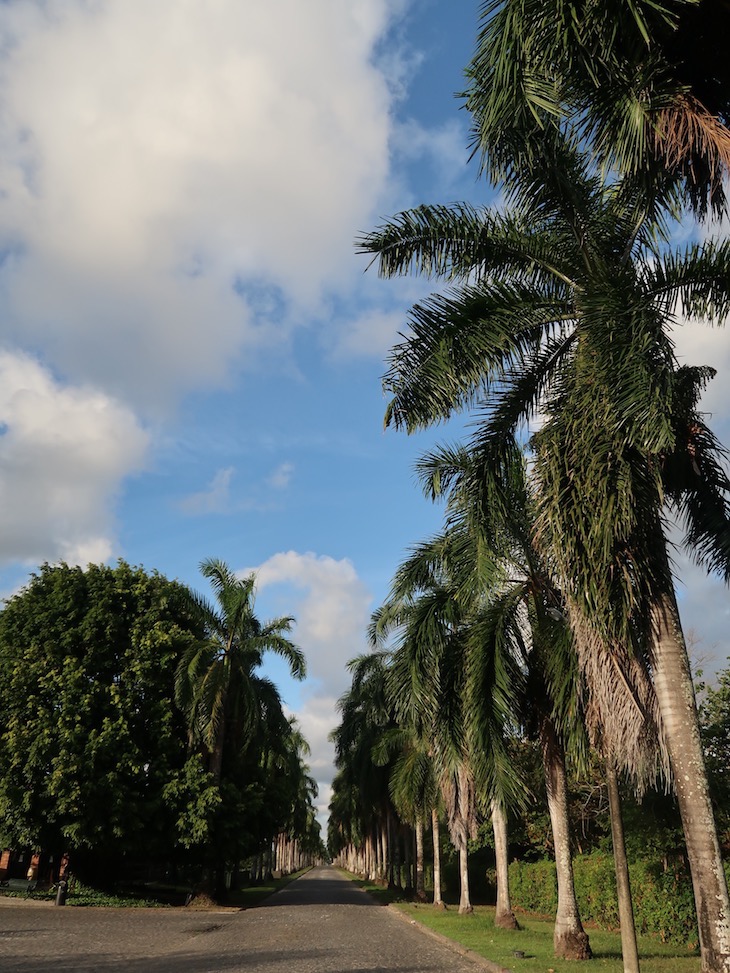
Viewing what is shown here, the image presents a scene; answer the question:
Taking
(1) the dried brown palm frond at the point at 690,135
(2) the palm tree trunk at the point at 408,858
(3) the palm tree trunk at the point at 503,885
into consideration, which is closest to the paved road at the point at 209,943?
(3) the palm tree trunk at the point at 503,885

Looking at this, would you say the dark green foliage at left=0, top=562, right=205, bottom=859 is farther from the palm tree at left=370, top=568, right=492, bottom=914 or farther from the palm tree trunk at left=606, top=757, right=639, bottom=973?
the palm tree trunk at left=606, top=757, right=639, bottom=973

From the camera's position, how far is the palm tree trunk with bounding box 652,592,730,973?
788 centimetres

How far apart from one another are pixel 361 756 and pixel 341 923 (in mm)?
16588

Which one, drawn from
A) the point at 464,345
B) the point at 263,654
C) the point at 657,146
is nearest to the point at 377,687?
the point at 263,654

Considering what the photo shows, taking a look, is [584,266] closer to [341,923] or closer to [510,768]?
[510,768]

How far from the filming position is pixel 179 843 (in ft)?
95.3

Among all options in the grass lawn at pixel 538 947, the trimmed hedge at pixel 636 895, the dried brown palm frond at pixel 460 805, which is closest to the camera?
the grass lawn at pixel 538 947

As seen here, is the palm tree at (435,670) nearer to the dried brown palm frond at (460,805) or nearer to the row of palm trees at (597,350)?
the row of palm trees at (597,350)

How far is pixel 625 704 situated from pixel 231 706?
986 inches

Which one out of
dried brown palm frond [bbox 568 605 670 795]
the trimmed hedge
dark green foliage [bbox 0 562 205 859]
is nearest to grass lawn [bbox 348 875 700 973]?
the trimmed hedge

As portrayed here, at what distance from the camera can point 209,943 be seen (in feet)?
55.5

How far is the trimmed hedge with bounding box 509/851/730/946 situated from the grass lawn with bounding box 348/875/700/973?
45 centimetres

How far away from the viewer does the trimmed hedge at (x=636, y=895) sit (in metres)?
17.6

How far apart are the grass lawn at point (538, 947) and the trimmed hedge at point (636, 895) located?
45 cm
